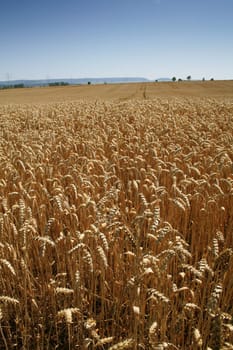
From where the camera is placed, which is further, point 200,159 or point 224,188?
point 200,159

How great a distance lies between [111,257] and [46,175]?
1868 millimetres

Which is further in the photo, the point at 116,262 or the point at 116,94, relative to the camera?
the point at 116,94

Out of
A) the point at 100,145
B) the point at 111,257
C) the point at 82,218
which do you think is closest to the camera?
the point at 111,257

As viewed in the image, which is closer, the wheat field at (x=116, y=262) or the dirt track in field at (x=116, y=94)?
the wheat field at (x=116, y=262)

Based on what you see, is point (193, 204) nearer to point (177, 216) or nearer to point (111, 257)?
point (177, 216)

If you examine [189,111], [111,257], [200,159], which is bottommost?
[111,257]

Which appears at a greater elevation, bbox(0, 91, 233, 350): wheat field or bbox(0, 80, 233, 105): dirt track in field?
bbox(0, 80, 233, 105): dirt track in field

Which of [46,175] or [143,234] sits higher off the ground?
[46,175]

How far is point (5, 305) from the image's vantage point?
1.90 meters

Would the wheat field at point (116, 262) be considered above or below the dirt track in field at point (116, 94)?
below

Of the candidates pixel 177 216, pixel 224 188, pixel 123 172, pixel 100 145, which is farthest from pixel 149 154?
pixel 177 216

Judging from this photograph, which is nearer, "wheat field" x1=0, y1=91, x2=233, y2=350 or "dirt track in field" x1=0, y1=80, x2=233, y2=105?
"wheat field" x1=0, y1=91, x2=233, y2=350

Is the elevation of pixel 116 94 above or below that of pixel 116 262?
above

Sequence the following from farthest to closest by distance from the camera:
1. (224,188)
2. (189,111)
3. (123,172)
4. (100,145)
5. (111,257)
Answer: (189,111) → (100,145) → (123,172) → (224,188) → (111,257)
